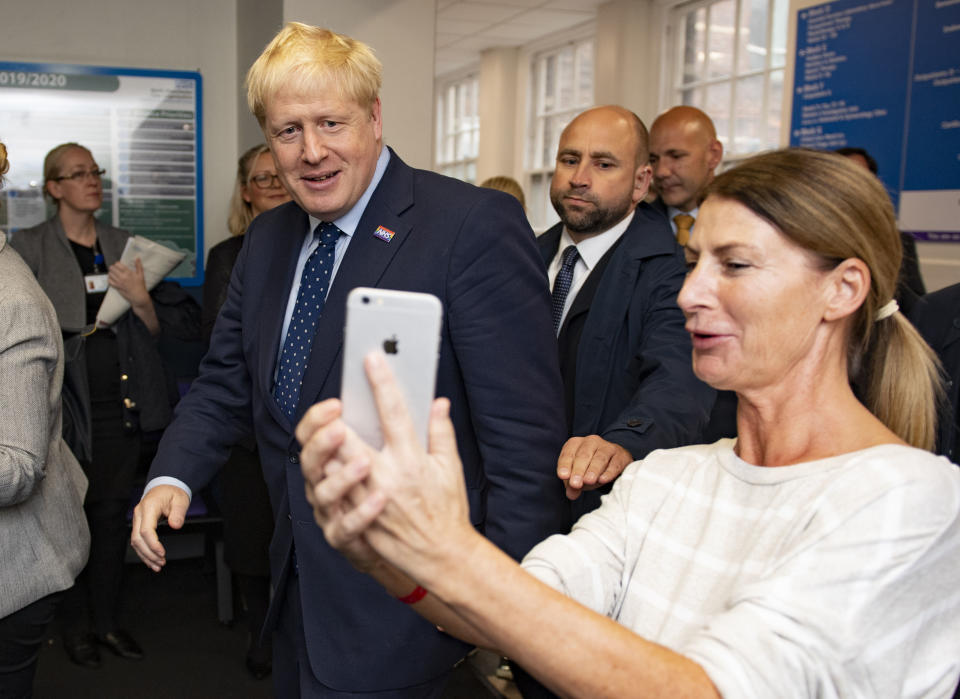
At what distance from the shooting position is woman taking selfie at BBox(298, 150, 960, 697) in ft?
2.60

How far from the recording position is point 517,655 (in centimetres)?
85

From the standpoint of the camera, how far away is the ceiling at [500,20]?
734 centimetres

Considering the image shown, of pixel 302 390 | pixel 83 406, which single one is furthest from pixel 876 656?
pixel 83 406

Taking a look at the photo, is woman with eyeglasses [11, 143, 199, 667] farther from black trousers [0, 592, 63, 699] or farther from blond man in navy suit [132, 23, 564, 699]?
blond man in navy suit [132, 23, 564, 699]

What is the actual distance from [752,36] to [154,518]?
5471 mm

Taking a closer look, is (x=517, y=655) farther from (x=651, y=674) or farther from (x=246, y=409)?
(x=246, y=409)

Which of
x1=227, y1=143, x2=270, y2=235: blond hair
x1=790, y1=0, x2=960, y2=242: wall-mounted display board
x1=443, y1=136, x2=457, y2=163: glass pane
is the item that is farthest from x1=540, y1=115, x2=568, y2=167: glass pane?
x1=227, y1=143, x2=270, y2=235: blond hair

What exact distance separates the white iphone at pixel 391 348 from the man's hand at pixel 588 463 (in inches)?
28.3

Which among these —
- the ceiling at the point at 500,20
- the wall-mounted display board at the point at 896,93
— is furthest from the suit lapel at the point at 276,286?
the ceiling at the point at 500,20

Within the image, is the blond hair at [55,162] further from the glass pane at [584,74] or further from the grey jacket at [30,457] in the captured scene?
the glass pane at [584,74]

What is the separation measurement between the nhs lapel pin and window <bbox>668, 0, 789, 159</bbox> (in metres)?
4.54

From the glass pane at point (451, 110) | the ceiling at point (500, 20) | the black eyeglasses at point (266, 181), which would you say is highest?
the ceiling at point (500, 20)

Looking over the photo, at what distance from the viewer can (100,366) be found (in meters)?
3.39

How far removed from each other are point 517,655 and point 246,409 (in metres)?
1.19
